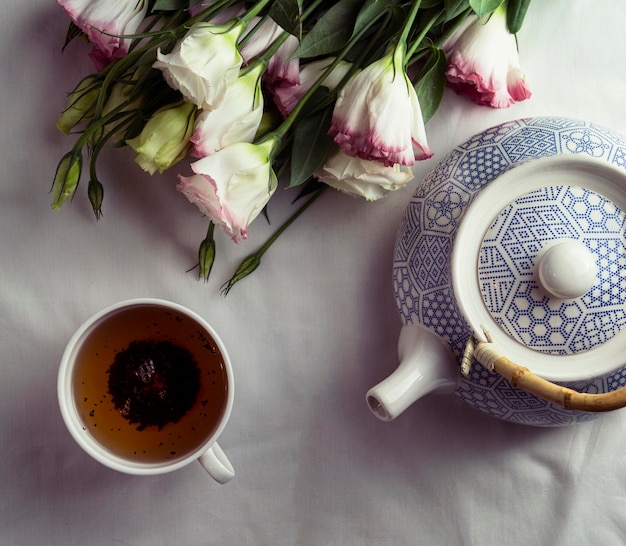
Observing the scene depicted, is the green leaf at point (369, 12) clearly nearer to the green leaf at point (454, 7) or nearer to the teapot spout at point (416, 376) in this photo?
the green leaf at point (454, 7)

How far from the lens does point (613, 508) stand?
604 mm

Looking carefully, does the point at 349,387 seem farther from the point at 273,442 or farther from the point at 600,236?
the point at 600,236

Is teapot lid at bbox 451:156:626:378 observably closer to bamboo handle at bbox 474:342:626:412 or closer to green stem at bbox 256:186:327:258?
bamboo handle at bbox 474:342:626:412

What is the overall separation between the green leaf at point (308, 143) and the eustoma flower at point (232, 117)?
47 mm

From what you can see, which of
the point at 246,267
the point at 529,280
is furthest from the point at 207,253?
the point at 529,280

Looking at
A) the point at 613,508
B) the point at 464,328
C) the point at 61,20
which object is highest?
the point at 61,20

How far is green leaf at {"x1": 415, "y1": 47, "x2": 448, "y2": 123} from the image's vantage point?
53cm

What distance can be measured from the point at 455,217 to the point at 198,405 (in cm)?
25

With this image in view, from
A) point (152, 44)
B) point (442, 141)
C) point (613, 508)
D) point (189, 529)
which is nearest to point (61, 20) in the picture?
point (152, 44)

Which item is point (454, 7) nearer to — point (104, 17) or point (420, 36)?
point (420, 36)

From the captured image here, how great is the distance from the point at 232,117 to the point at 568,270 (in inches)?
9.4

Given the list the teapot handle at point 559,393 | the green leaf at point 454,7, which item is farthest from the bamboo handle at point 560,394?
the green leaf at point 454,7

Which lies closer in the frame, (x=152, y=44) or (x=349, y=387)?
(x=152, y=44)

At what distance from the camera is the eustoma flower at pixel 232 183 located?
47 cm
